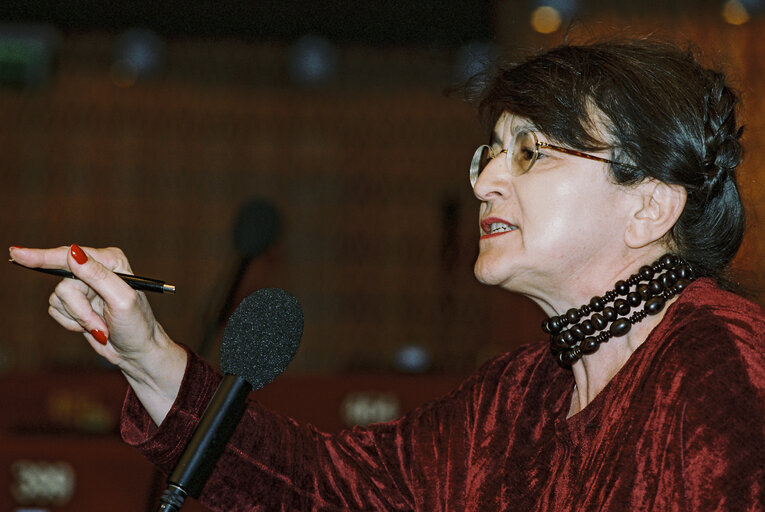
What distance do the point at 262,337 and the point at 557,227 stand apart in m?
0.58

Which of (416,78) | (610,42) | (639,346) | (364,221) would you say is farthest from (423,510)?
(416,78)

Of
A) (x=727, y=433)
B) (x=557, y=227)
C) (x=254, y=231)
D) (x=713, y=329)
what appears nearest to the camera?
(x=727, y=433)

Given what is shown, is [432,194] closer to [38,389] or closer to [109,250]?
[38,389]

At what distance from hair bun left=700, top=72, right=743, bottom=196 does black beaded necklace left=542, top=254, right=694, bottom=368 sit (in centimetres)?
16

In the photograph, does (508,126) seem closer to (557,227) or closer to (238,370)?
(557,227)

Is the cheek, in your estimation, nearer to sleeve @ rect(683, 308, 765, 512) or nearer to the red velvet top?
the red velvet top

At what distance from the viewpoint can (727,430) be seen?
1197mm

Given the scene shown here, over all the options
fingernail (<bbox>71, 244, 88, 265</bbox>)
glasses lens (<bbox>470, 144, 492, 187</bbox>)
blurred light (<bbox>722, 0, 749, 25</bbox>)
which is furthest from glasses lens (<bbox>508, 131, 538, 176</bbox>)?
blurred light (<bbox>722, 0, 749, 25</bbox>)

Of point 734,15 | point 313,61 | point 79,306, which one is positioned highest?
point 313,61

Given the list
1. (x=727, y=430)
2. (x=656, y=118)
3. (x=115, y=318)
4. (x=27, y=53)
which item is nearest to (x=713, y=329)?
(x=727, y=430)

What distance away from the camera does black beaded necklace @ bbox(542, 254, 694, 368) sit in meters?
1.52

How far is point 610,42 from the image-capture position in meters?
1.76

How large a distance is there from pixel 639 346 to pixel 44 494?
2196mm

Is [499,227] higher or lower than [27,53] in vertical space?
lower
